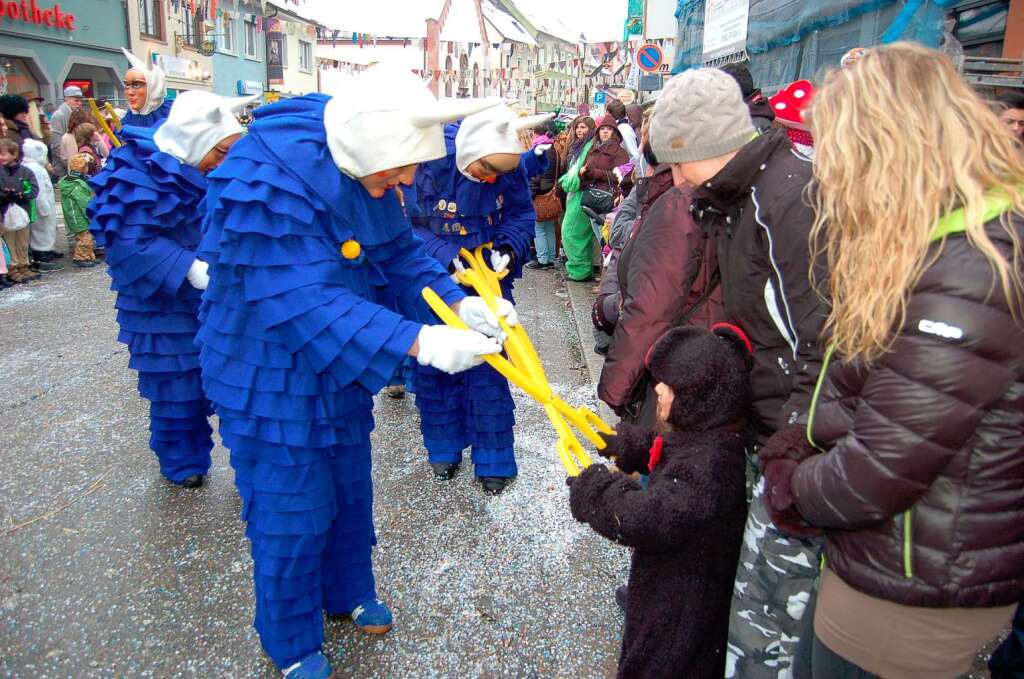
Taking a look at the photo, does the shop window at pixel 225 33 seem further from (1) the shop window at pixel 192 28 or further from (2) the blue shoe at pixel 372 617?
(2) the blue shoe at pixel 372 617

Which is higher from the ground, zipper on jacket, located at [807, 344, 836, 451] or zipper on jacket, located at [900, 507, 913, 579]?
zipper on jacket, located at [807, 344, 836, 451]

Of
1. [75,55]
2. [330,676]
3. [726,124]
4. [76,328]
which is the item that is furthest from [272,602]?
[75,55]

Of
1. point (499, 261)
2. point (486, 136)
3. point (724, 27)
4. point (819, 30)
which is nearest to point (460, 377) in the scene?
point (499, 261)

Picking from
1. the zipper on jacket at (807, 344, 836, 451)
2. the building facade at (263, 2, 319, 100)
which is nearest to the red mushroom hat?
the zipper on jacket at (807, 344, 836, 451)

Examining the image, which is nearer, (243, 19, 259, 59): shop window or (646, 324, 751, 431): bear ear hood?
(646, 324, 751, 431): bear ear hood

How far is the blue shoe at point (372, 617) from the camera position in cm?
267

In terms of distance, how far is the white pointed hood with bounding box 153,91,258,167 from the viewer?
3424mm

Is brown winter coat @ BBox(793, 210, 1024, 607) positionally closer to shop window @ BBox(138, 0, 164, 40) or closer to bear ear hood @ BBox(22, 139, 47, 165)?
bear ear hood @ BBox(22, 139, 47, 165)

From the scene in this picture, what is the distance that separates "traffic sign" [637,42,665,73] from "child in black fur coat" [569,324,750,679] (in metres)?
12.3

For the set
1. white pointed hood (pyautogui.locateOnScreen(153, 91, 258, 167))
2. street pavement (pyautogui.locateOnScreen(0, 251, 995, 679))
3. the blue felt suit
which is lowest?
street pavement (pyautogui.locateOnScreen(0, 251, 995, 679))

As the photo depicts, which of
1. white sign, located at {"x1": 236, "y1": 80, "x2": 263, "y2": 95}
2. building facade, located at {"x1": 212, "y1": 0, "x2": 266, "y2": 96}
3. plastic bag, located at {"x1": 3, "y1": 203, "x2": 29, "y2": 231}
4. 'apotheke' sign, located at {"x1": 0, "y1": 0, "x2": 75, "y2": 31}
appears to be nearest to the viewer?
plastic bag, located at {"x1": 3, "y1": 203, "x2": 29, "y2": 231}

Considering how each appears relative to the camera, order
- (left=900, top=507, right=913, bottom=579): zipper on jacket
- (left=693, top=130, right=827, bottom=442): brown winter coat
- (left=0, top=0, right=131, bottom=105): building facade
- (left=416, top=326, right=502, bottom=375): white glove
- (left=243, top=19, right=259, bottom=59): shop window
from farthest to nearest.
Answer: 1. (left=243, top=19, right=259, bottom=59): shop window
2. (left=0, top=0, right=131, bottom=105): building facade
3. (left=416, top=326, right=502, bottom=375): white glove
4. (left=693, top=130, right=827, bottom=442): brown winter coat
5. (left=900, top=507, right=913, bottom=579): zipper on jacket

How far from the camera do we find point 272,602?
2.32 m

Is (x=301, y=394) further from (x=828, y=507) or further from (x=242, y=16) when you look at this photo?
(x=242, y=16)
